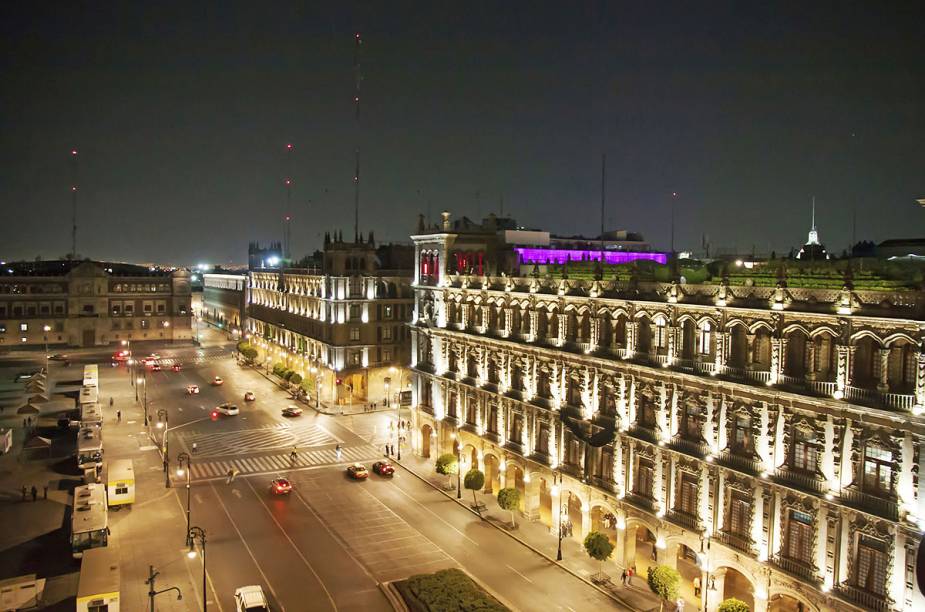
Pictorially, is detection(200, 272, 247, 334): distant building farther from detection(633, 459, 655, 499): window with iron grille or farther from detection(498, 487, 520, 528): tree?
detection(633, 459, 655, 499): window with iron grille

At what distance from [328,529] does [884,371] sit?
126 ft

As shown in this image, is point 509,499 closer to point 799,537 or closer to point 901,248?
point 799,537

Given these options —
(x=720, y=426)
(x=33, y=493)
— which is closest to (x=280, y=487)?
(x=33, y=493)

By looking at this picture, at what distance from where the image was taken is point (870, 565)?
32562mm

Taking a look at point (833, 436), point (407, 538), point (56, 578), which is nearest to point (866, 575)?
point (833, 436)

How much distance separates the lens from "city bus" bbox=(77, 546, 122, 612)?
119 ft

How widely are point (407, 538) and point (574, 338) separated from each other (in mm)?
19070

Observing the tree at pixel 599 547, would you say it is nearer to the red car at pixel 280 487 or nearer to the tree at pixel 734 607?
the tree at pixel 734 607

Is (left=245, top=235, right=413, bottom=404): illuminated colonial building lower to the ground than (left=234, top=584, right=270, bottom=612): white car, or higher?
higher

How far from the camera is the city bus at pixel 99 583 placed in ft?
119

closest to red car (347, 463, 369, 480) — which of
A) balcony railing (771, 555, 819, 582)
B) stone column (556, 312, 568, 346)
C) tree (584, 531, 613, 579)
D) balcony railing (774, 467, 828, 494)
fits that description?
stone column (556, 312, 568, 346)

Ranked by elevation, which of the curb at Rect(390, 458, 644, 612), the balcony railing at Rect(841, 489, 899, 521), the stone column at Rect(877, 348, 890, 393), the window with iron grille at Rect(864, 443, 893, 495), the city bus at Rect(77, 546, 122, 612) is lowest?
the curb at Rect(390, 458, 644, 612)

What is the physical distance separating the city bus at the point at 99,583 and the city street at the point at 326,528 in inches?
140

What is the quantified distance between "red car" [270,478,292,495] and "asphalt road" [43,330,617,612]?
724 millimetres
